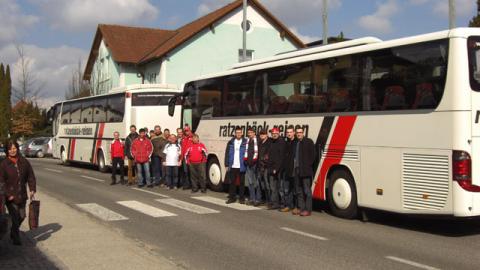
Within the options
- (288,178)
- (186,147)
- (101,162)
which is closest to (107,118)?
(101,162)

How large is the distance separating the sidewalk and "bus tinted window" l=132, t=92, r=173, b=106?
38.6 feet

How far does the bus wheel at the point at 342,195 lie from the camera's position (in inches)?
424

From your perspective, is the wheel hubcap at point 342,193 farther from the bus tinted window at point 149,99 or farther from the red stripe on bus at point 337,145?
the bus tinted window at point 149,99

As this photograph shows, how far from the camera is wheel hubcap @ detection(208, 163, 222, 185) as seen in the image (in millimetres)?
15666

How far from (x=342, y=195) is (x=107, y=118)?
46.7 feet

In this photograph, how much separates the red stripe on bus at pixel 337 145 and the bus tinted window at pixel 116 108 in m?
12.0

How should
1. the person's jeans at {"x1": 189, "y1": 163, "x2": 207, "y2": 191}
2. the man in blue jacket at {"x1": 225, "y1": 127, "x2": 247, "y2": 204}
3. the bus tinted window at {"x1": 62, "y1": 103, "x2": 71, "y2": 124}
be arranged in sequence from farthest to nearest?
1. the bus tinted window at {"x1": 62, "y1": 103, "x2": 71, "y2": 124}
2. the person's jeans at {"x1": 189, "y1": 163, "x2": 207, "y2": 191}
3. the man in blue jacket at {"x1": 225, "y1": 127, "x2": 247, "y2": 204}

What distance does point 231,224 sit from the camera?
10211 millimetres

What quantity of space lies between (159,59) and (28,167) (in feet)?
110

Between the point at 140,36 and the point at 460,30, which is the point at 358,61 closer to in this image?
the point at 460,30

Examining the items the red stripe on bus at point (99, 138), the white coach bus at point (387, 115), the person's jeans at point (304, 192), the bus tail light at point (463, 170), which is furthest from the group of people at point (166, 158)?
the bus tail light at point (463, 170)

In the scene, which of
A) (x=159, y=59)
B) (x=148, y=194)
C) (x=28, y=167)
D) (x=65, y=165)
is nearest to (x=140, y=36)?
(x=159, y=59)

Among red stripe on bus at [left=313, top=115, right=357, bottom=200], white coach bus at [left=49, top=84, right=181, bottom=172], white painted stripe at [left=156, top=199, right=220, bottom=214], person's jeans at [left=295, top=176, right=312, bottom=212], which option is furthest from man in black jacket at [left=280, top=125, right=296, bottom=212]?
white coach bus at [left=49, top=84, right=181, bottom=172]

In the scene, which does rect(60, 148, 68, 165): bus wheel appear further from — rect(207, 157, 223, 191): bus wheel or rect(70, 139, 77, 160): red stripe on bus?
rect(207, 157, 223, 191): bus wheel
